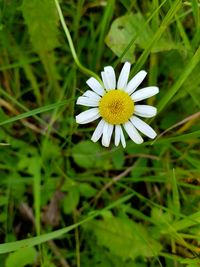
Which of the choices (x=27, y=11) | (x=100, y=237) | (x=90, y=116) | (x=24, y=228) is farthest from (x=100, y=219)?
(x=27, y=11)

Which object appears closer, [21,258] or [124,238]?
[21,258]

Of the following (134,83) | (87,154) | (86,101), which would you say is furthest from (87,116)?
(87,154)

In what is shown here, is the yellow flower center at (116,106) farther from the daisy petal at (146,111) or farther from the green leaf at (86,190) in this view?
the green leaf at (86,190)

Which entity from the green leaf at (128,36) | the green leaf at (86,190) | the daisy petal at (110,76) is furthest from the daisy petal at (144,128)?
the green leaf at (86,190)

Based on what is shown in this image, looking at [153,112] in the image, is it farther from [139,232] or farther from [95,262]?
[95,262]

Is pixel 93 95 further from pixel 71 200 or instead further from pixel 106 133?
pixel 71 200

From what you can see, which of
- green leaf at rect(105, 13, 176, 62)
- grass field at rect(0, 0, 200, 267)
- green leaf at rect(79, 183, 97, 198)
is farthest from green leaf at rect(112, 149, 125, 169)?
green leaf at rect(105, 13, 176, 62)

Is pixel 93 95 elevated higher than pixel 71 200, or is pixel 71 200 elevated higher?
pixel 93 95
